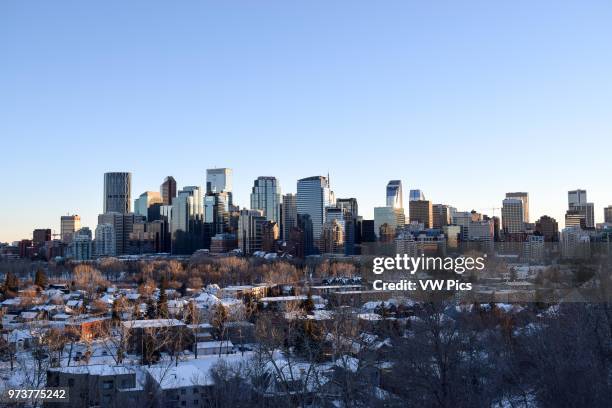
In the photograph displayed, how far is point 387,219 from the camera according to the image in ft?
176

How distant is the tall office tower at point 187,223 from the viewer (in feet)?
209

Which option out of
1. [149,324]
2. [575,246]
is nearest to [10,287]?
[149,324]

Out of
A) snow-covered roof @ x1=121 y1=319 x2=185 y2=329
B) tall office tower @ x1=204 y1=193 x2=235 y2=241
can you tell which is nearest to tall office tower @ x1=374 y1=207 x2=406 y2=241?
tall office tower @ x1=204 y1=193 x2=235 y2=241

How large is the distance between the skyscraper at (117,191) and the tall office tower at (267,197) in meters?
21.5

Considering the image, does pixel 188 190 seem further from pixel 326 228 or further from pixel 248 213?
pixel 326 228

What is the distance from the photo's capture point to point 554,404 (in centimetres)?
538

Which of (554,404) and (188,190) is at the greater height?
(188,190)

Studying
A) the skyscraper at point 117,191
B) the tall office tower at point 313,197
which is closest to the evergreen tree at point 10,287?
the tall office tower at point 313,197

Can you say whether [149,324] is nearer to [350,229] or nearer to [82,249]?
[350,229]

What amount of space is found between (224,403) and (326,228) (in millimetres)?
42684

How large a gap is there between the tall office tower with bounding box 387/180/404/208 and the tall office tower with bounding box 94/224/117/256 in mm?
27046

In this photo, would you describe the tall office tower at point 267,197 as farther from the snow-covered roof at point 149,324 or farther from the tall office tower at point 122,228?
the snow-covered roof at point 149,324

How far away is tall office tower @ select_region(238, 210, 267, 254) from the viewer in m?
54.2

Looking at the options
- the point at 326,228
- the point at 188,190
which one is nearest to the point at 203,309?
the point at 326,228
